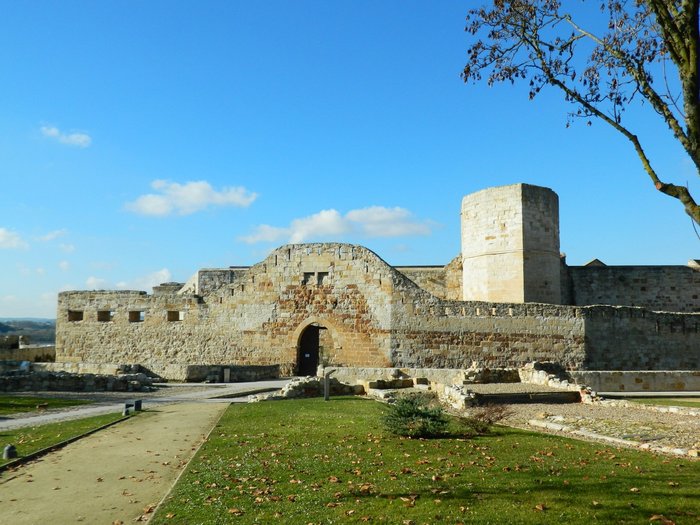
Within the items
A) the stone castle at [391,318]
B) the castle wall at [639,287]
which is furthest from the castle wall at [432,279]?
the castle wall at [639,287]

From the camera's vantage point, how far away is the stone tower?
26781mm

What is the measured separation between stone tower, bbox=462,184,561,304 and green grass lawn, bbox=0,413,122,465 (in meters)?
18.0

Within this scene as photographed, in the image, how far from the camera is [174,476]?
27.0 ft

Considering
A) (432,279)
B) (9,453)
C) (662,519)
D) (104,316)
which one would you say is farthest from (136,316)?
(662,519)

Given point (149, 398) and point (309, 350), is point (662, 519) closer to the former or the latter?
point (149, 398)

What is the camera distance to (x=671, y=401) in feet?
59.0

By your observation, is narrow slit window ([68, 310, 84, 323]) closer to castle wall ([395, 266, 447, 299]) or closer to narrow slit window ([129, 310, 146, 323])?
narrow slit window ([129, 310, 146, 323])

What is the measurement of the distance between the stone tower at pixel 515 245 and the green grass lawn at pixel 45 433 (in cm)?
1803

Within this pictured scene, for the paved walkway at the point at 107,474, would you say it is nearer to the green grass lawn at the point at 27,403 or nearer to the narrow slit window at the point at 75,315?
the green grass lawn at the point at 27,403

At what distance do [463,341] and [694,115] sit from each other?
682 inches

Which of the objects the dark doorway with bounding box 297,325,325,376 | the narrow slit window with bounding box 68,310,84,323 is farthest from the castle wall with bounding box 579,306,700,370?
the narrow slit window with bounding box 68,310,84,323

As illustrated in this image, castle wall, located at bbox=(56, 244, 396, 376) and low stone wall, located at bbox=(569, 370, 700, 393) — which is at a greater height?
castle wall, located at bbox=(56, 244, 396, 376)

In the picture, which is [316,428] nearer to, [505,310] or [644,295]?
[505,310]

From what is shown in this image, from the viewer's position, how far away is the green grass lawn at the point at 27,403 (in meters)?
15.1
